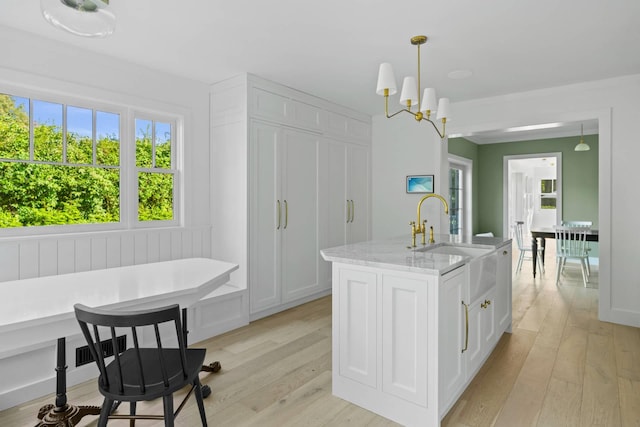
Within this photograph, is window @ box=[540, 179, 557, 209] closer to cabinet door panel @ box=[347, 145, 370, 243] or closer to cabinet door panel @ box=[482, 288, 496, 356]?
cabinet door panel @ box=[347, 145, 370, 243]

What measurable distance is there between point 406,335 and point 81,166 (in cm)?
291

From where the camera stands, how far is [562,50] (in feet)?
9.91

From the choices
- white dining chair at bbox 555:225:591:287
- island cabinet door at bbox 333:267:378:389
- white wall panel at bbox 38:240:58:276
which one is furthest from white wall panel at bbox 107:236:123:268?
white dining chair at bbox 555:225:591:287

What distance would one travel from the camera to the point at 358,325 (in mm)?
2156

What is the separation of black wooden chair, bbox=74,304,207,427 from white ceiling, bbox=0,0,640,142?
6.46 feet

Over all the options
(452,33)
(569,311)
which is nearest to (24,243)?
(452,33)

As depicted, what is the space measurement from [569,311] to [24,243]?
5161mm

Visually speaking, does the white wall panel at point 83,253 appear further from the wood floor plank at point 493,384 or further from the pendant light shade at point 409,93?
the wood floor plank at point 493,384

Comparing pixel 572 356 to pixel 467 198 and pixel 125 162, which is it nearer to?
pixel 125 162

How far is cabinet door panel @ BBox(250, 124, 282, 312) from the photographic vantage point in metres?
3.68

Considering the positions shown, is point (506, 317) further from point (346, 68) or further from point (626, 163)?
point (346, 68)

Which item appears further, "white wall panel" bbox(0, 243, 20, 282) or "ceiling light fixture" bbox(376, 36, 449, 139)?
"white wall panel" bbox(0, 243, 20, 282)

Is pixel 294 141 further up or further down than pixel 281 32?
further down

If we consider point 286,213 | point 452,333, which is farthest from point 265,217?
point 452,333
